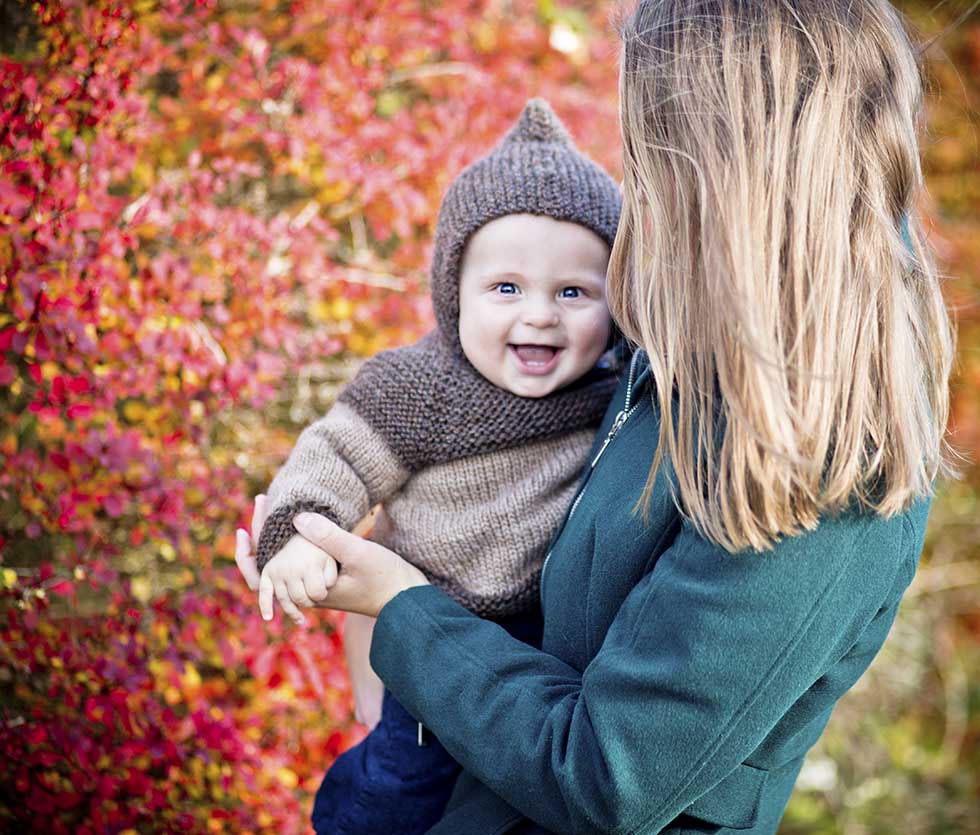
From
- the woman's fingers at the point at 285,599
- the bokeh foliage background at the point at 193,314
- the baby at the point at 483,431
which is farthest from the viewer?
the bokeh foliage background at the point at 193,314

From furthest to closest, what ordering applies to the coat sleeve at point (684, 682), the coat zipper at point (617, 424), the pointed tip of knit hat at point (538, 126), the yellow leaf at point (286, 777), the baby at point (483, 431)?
the yellow leaf at point (286, 777) < the pointed tip of knit hat at point (538, 126) < the baby at point (483, 431) < the coat zipper at point (617, 424) < the coat sleeve at point (684, 682)

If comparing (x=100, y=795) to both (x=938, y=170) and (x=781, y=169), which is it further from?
(x=938, y=170)

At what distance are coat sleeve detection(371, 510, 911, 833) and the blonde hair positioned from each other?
0.17 feet

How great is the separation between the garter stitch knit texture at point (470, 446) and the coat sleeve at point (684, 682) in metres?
0.41

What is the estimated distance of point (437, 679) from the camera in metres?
1.44

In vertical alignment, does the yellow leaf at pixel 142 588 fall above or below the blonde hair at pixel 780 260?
below

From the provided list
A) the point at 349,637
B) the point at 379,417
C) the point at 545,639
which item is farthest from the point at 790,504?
the point at 349,637

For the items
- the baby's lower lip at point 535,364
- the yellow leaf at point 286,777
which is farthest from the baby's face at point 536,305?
the yellow leaf at point 286,777

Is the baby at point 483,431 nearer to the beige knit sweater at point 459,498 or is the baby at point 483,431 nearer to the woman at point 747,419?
the beige knit sweater at point 459,498

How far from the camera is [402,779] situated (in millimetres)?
1724

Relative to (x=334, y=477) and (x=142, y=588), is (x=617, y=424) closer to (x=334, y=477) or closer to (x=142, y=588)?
(x=334, y=477)

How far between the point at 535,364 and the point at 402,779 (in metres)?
0.79

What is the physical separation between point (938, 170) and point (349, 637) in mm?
5005

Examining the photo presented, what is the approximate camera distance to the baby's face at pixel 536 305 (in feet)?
5.77
